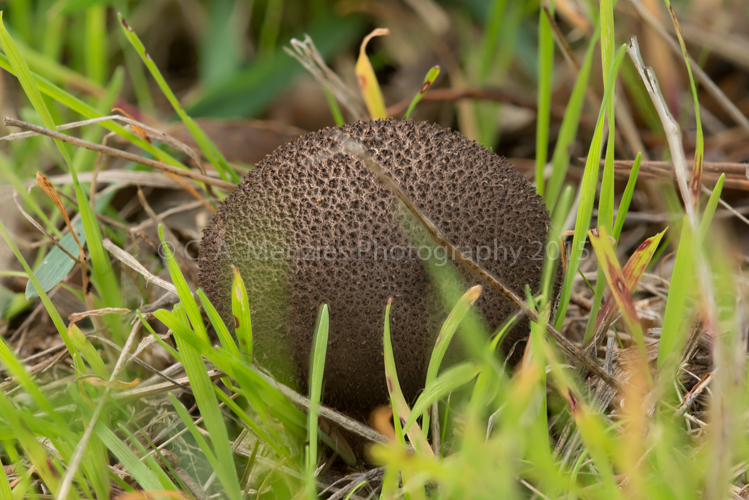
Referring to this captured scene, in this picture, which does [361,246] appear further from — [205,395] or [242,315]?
[205,395]

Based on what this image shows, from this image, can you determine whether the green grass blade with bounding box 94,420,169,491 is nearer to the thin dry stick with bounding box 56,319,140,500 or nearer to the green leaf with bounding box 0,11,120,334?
the thin dry stick with bounding box 56,319,140,500

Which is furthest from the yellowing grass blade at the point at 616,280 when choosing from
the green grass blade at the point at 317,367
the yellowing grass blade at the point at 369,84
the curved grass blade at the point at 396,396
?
the yellowing grass blade at the point at 369,84

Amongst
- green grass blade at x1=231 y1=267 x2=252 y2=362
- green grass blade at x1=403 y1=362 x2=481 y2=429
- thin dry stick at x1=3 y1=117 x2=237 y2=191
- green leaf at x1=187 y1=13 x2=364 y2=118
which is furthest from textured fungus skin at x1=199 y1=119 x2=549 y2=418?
green leaf at x1=187 y1=13 x2=364 y2=118

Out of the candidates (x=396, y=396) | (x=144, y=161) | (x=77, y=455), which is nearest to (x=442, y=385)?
(x=396, y=396)

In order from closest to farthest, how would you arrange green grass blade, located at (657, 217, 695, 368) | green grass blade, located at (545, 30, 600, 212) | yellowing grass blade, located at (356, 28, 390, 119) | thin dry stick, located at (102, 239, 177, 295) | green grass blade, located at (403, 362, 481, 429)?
green grass blade, located at (403, 362, 481, 429)
green grass blade, located at (657, 217, 695, 368)
thin dry stick, located at (102, 239, 177, 295)
green grass blade, located at (545, 30, 600, 212)
yellowing grass blade, located at (356, 28, 390, 119)

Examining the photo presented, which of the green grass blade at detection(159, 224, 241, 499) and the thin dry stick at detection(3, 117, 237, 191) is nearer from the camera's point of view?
the green grass blade at detection(159, 224, 241, 499)

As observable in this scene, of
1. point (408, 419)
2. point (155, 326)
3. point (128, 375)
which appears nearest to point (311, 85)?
point (155, 326)
